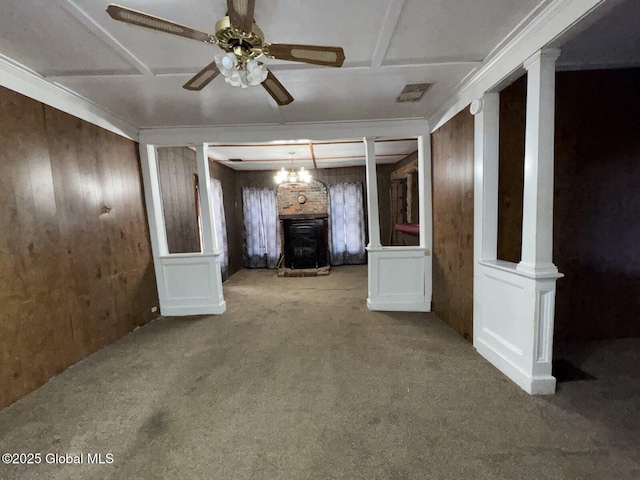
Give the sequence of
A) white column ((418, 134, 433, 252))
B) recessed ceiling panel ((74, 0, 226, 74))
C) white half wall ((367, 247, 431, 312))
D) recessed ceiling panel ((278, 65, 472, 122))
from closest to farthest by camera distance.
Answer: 1. recessed ceiling panel ((74, 0, 226, 74))
2. recessed ceiling panel ((278, 65, 472, 122))
3. white column ((418, 134, 433, 252))
4. white half wall ((367, 247, 431, 312))

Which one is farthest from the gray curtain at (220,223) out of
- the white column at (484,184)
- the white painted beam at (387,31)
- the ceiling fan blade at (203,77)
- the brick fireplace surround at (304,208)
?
the white column at (484,184)

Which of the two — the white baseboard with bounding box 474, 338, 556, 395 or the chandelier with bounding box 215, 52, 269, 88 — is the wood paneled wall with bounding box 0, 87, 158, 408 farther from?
the white baseboard with bounding box 474, 338, 556, 395

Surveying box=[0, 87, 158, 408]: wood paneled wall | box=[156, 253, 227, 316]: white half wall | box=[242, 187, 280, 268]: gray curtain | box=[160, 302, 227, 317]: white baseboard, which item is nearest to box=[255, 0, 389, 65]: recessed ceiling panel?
box=[0, 87, 158, 408]: wood paneled wall

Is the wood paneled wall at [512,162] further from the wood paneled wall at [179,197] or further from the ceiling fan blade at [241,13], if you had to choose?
the wood paneled wall at [179,197]

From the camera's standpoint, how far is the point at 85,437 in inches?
61.6

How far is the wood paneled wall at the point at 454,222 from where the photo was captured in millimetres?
2475

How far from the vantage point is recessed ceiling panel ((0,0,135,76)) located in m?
1.41

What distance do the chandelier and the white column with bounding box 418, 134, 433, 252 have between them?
2.46 metres

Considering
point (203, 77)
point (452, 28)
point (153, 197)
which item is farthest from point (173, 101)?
point (452, 28)

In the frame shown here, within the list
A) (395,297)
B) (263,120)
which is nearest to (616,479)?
(395,297)

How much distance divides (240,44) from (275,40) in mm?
557

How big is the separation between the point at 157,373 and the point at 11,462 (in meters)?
0.85

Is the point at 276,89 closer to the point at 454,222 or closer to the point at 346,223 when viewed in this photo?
the point at 454,222

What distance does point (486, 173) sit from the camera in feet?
7.22
